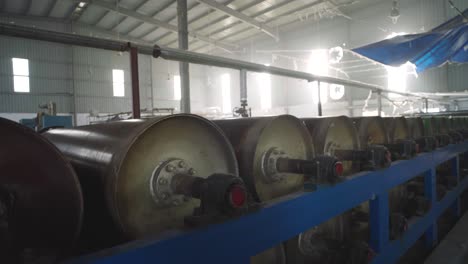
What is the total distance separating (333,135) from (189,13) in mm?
9669

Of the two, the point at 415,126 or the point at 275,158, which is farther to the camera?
the point at 415,126

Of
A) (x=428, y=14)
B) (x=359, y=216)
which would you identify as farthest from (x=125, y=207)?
(x=428, y=14)

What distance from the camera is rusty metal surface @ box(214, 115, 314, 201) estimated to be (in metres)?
0.91

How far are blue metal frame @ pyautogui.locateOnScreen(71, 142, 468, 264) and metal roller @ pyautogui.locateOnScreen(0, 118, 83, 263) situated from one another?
0.13m

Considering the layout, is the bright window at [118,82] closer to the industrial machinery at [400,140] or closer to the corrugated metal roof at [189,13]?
the corrugated metal roof at [189,13]

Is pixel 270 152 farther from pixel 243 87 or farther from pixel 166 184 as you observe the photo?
pixel 243 87

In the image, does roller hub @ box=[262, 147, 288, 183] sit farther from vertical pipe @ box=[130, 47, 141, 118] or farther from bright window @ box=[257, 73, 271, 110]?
bright window @ box=[257, 73, 271, 110]

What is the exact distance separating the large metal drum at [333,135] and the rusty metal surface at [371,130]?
114 millimetres

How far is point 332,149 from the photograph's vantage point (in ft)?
4.17

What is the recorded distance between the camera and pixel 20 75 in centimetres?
1101

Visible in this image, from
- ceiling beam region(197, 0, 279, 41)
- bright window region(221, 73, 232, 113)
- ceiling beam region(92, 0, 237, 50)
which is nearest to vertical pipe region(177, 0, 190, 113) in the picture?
ceiling beam region(197, 0, 279, 41)

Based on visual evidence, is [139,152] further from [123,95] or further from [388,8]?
[123,95]

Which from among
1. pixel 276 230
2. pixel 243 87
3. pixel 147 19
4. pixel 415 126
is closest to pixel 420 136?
pixel 415 126

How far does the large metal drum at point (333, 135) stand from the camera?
1.17 metres
